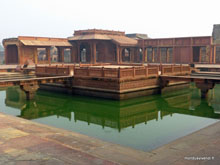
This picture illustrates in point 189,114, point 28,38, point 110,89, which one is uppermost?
point 28,38

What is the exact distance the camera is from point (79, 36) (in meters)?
44.2

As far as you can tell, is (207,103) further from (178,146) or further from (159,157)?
(159,157)

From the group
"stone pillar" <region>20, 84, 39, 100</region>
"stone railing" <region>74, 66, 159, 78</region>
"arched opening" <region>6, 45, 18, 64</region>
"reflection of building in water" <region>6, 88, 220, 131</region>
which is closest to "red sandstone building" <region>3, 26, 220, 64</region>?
"arched opening" <region>6, 45, 18, 64</region>

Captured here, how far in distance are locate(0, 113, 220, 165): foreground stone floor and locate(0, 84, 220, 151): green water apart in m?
1.90

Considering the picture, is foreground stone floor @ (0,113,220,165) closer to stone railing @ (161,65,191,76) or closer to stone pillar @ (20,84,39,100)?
stone pillar @ (20,84,39,100)

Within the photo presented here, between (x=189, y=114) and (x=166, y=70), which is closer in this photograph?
(x=189, y=114)

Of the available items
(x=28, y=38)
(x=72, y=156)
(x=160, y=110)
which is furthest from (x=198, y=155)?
(x=28, y=38)

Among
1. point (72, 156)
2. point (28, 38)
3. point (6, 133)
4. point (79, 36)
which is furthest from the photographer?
point (79, 36)

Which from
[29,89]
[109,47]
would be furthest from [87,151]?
[109,47]

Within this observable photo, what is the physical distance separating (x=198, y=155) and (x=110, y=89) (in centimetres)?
1233

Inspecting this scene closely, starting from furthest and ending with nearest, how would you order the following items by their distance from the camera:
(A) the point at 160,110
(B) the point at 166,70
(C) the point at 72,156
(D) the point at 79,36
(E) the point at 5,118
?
1. (D) the point at 79,36
2. (B) the point at 166,70
3. (A) the point at 160,110
4. (E) the point at 5,118
5. (C) the point at 72,156

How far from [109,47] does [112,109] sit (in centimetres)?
2895

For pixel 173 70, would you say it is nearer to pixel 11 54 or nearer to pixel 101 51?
pixel 101 51

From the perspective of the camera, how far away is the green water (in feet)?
36.5
